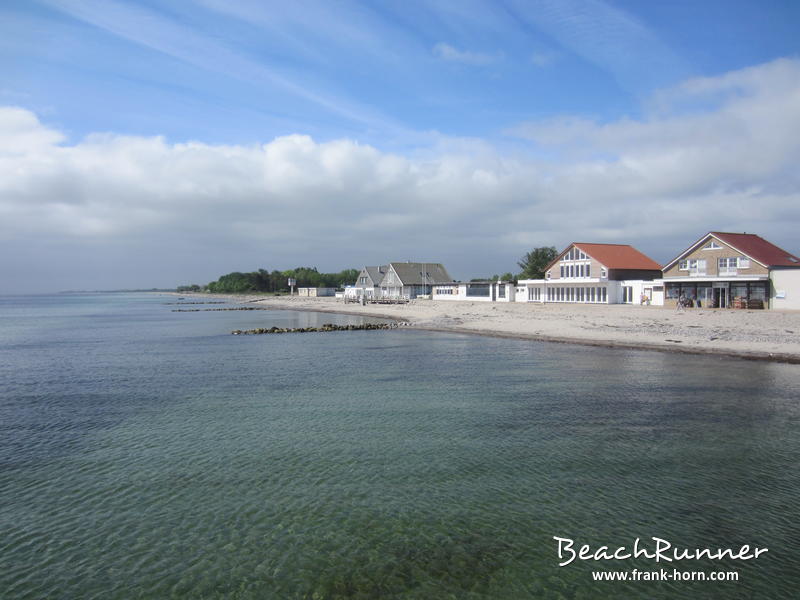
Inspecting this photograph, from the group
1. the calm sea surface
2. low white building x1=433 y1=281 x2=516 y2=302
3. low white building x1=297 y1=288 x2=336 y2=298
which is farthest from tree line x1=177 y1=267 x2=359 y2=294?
the calm sea surface

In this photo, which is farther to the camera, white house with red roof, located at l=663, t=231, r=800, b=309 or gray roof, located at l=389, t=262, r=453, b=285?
gray roof, located at l=389, t=262, r=453, b=285

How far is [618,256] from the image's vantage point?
197 ft

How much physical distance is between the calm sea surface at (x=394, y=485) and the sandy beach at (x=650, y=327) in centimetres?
715

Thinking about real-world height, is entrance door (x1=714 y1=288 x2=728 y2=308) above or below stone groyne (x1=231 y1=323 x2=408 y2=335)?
above

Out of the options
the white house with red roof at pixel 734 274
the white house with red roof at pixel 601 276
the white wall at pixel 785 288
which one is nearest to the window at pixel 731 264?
the white house with red roof at pixel 734 274

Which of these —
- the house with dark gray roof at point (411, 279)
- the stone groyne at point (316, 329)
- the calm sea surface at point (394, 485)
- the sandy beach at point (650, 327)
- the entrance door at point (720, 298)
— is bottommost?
the calm sea surface at point (394, 485)

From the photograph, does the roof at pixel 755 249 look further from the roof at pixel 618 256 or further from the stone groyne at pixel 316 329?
the stone groyne at pixel 316 329

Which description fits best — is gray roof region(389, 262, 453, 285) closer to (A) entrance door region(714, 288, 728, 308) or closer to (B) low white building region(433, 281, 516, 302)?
(B) low white building region(433, 281, 516, 302)

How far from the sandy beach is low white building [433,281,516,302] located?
16.7m

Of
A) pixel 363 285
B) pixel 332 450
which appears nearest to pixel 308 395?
pixel 332 450

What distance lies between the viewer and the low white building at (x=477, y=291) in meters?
71.1

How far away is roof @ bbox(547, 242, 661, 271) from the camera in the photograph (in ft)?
189

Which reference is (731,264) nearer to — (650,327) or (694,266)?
(694,266)

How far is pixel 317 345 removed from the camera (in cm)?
3666
